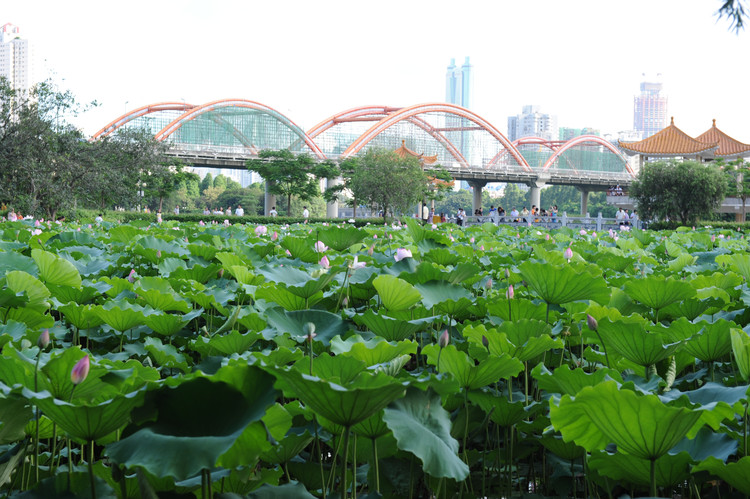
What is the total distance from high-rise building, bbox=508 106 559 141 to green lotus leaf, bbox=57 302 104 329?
17739 centimetres

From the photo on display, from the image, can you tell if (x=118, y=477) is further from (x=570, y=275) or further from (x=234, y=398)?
(x=570, y=275)

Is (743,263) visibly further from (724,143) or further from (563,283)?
(724,143)

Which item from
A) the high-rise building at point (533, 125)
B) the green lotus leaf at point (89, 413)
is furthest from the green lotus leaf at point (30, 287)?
the high-rise building at point (533, 125)

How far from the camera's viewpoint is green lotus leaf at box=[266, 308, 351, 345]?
59.0 inches

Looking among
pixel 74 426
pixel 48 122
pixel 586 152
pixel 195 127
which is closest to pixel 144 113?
pixel 195 127

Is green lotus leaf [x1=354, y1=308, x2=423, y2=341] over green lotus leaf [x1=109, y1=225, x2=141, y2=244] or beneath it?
beneath

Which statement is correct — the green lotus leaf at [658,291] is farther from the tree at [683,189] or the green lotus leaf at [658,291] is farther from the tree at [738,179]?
the tree at [738,179]

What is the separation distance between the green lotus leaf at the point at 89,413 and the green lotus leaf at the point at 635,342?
3.06 feet

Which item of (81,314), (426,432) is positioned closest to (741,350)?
(426,432)

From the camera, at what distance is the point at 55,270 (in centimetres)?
191

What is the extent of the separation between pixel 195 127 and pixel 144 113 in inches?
177

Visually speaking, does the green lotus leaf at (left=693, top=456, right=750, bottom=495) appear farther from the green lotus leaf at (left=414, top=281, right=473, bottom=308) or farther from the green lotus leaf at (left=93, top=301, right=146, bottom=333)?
the green lotus leaf at (left=93, top=301, right=146, bottom=333)

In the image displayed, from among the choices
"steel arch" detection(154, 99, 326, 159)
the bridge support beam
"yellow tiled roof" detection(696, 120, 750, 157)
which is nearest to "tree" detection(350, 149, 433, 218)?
"steel arch" detection(154, 99, 326, 159)

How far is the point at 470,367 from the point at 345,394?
439 mm
